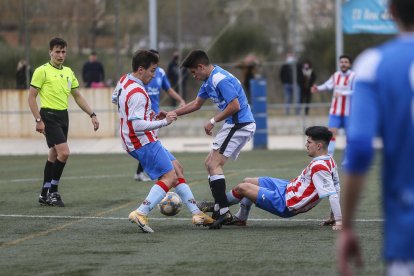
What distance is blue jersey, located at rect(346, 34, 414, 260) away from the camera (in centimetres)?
380

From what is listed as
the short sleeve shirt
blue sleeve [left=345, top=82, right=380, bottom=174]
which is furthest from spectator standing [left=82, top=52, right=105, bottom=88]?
blue sleeve [left=345, top=82, right=380, bottom=174]

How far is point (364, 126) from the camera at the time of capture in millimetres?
3855

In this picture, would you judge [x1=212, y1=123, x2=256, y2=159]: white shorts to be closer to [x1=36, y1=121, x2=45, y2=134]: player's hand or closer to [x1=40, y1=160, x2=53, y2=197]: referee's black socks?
[x1=36, y1=121, x2=45, y2=134]: player's hand

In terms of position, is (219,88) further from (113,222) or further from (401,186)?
(401,186)

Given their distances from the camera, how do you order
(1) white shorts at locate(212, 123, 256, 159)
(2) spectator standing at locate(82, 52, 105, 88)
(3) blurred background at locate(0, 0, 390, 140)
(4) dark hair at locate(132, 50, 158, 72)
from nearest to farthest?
(4) dark hair at locate(132, 50, 158, 72), (1) white shorts at locate(212, 123, 256, 159), (3) blurred background at locate(0, 0, 390, 140), (2) spectator standing at locate(82, 52, 105, 88)

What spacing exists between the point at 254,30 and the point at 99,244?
25969 millimetres

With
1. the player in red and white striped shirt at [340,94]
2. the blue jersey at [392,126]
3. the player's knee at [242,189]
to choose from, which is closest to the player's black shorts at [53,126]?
the player's knee at [242,189]

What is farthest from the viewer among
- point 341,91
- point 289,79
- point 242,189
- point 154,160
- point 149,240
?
point 289,79

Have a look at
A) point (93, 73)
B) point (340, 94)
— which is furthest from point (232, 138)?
point (93, 73)

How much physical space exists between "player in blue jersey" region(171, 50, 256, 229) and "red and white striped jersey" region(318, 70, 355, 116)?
7270mm

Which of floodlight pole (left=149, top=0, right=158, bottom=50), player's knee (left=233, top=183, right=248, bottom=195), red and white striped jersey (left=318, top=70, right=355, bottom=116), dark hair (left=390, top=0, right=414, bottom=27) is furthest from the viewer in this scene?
floodlight pole (left=149, top=0, right=158, bottom=50)

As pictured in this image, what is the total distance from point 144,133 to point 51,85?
2969mm

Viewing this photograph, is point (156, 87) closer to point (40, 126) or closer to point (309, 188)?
point (40, 126)

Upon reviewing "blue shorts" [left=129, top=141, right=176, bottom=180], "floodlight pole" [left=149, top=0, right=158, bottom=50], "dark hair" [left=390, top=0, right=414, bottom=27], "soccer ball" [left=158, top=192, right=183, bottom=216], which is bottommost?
"soccer ball" [left=158, top=192, right=183, bottom=216]
